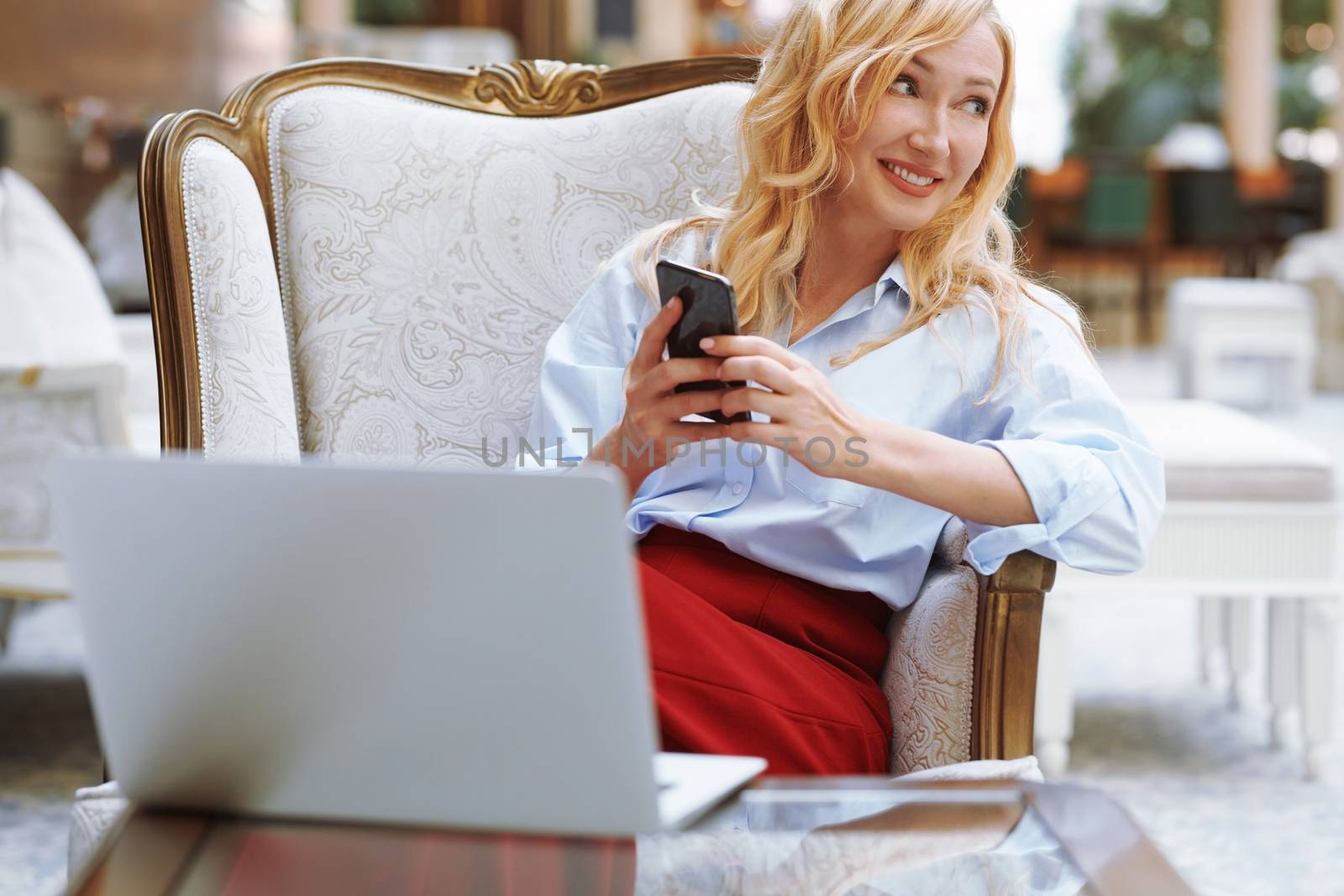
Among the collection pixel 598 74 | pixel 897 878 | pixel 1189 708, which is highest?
pixel 598 74

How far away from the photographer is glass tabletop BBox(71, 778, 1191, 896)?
2.27 feet

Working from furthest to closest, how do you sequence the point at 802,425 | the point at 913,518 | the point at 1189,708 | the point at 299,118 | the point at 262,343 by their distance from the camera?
the point at 1189,708 < the point at 299,118 < the point at 262,343 < the point at 913,518 < the point at 802,425

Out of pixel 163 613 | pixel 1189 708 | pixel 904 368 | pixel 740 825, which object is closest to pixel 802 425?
pixel 904 368

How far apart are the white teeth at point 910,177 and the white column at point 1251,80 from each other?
9352mm

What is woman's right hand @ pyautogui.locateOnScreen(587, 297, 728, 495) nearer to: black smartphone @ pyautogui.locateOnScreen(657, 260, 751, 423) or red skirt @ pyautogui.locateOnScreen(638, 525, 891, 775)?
black smartphone @ pyautogui.locateOnScreen(657, 260, 751, 423)

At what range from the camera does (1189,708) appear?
8.68ft

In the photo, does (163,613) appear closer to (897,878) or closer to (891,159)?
(897,878)

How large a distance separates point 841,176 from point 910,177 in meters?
0.08

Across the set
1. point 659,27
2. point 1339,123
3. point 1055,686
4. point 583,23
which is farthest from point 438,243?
point 659,27

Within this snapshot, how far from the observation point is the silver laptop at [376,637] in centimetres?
63

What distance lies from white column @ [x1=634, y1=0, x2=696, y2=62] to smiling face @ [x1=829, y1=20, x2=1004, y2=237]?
32.8ft

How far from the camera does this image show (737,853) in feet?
2.36

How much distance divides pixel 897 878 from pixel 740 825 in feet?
0.27

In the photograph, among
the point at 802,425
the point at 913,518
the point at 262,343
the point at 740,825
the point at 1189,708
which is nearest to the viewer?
the point at 740,825
